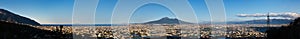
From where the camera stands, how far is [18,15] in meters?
43.4

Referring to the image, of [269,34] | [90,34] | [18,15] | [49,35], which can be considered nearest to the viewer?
[90,34]

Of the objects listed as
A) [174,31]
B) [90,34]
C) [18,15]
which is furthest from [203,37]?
[18,15]

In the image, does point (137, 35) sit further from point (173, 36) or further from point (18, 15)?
point (18, 15)

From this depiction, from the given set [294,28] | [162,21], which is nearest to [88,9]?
[162,21]

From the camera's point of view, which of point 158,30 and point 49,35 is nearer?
point 158,30

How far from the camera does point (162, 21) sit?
17297 mm

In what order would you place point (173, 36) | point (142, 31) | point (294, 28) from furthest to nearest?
point (294, 28), point (173, 36), point (142, 31)

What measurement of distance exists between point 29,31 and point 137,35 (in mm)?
12037

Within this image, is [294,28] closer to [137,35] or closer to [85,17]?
[137,35]

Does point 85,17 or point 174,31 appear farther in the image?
point 174,31

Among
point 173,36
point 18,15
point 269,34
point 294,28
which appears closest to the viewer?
point 173,36

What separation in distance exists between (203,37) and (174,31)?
1555 millimetres

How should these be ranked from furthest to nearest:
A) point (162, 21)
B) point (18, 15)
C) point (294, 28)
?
point (18, 15) < point (294, 28) < point (162, 21)

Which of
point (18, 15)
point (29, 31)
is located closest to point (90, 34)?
point (29, 31)
